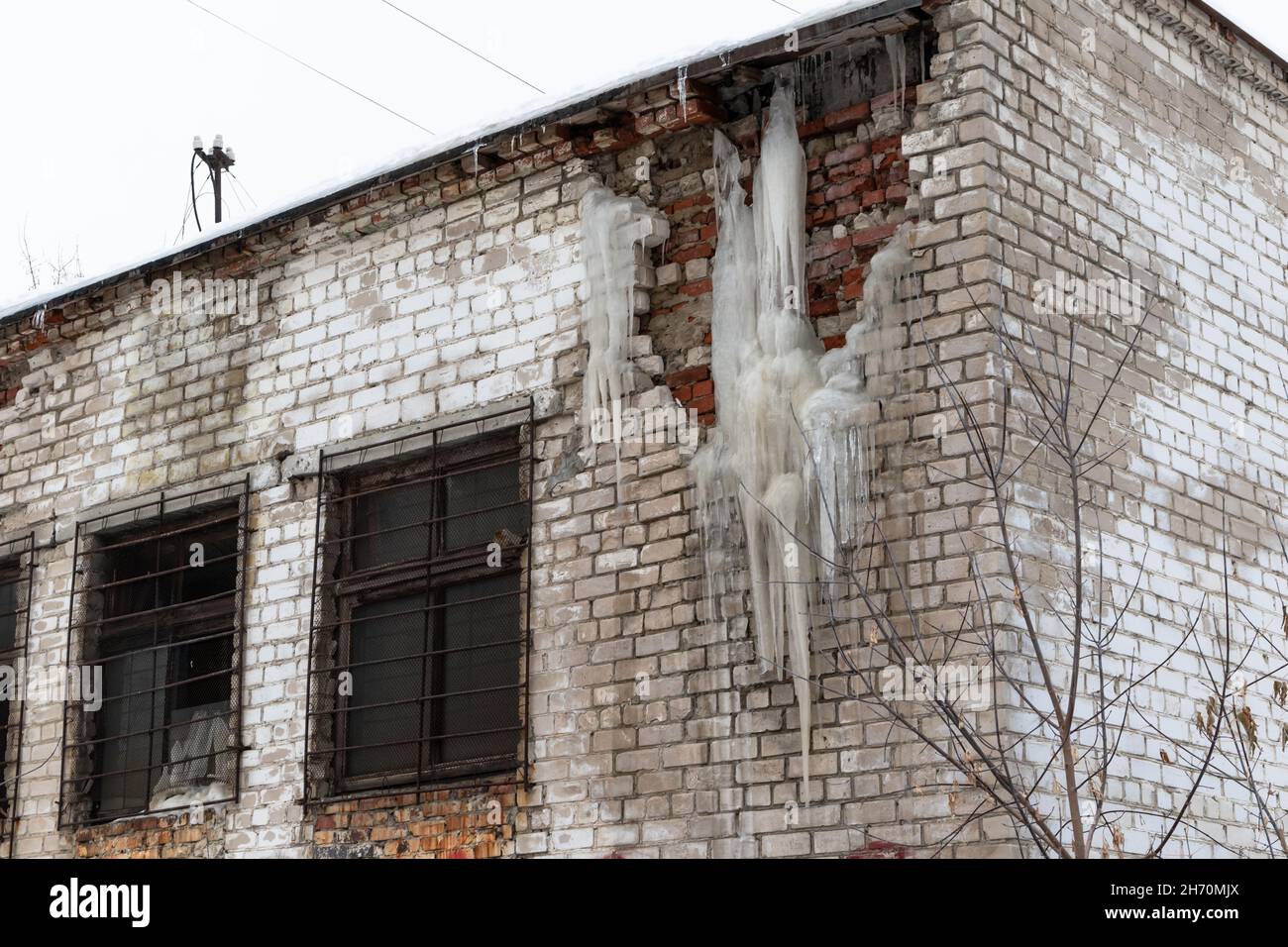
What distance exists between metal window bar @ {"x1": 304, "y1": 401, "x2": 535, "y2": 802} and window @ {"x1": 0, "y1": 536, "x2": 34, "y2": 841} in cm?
239

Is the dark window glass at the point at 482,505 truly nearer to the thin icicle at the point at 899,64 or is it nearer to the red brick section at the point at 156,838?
the red brick section at the point at 156,838

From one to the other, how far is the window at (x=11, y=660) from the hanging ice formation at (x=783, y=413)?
Answer: 4.66 metres

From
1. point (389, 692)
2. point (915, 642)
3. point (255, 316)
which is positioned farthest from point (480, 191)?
point (915, 642)

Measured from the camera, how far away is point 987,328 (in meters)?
6.10

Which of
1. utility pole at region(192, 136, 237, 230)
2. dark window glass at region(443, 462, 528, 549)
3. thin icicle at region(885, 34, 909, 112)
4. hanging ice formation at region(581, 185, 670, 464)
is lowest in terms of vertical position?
dark window glass at region(443, 462, 528, 549)

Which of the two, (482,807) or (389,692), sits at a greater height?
(389,692)

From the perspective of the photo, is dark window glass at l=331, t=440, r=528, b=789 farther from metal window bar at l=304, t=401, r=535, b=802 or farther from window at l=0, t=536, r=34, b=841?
window at l=0, t=536, r=34, b=841

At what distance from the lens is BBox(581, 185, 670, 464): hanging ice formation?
23.4ft

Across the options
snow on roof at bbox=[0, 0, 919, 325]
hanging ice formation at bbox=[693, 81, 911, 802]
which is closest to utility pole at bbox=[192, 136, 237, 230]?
snow on roof at bbox=[0, 0, 919, 325]

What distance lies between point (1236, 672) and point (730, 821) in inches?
90.0

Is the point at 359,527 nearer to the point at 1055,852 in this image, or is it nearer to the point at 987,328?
the point at 987,328

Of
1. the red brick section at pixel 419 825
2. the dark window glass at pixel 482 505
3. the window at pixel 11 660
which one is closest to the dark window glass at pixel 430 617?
the dark window glass at pixel 482 505

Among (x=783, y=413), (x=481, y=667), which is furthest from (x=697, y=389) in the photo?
(x=481, y=667)

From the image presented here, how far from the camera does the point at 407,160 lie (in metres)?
7.97
